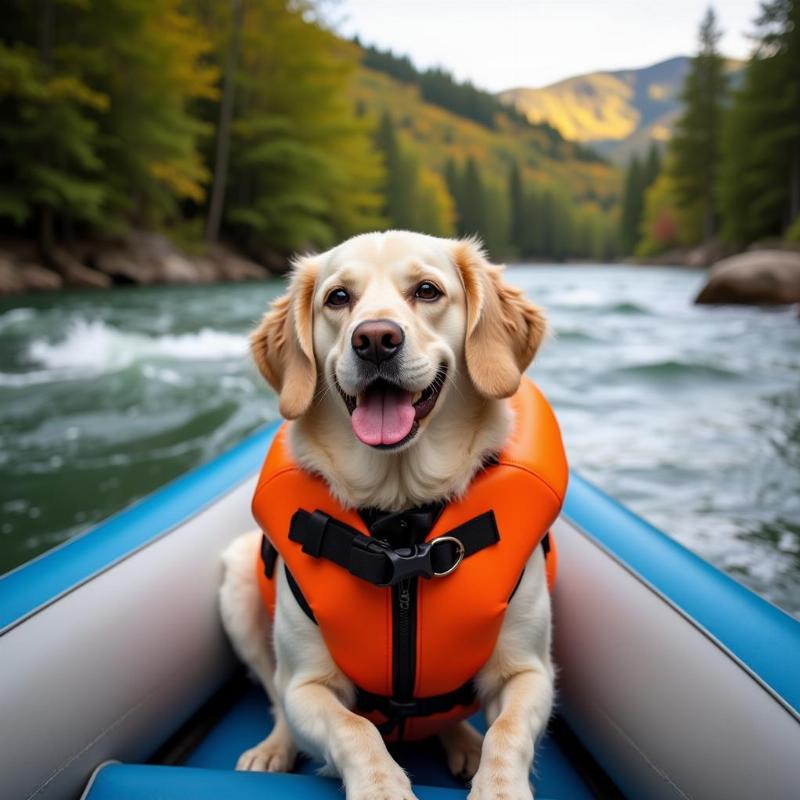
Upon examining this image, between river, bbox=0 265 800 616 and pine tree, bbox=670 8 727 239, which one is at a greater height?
pine tree, bbox=670 8 727 239

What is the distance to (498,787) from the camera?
1450 millimetres

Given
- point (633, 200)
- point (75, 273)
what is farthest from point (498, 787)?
point (633, 200)

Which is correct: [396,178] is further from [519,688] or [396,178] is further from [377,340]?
[519,688]

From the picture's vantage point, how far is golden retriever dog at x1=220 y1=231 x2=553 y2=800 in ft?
5.33

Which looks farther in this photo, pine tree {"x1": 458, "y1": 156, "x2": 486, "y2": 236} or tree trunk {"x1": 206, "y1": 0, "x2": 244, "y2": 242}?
pine tree {"x1": 458, "y1": 156, "x2": 486, "y2": 236}

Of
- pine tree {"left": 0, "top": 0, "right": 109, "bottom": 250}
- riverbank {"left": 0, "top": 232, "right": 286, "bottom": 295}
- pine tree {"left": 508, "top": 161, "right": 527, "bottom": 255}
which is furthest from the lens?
pine tree {"left": 508, "top": 161, "right": 527, "bottom": 255}

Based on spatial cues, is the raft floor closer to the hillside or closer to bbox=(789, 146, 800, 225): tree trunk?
bbox=(789, 146, 800, 225): tree trunk

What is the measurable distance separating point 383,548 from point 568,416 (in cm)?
539

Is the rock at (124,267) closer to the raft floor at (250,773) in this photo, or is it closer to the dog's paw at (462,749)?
the raft floor at (250,773)

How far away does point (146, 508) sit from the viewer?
2.38 m

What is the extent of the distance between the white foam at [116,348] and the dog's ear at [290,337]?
6741 mm

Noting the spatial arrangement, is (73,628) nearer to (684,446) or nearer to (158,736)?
(158,736)

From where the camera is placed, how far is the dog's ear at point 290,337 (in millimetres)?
1984

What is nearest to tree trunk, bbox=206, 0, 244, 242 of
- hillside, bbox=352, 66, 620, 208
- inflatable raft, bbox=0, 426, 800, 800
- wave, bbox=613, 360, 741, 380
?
wave, bbox=613, 360, 741, 380
